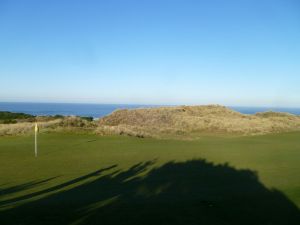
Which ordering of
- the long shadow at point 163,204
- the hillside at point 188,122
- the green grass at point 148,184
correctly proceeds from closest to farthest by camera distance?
the long shadow at point 163,204, the green grass at point 148,184, the hillside at point 188,122

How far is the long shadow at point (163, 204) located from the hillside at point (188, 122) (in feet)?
52.8

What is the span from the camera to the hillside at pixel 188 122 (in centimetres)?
3195

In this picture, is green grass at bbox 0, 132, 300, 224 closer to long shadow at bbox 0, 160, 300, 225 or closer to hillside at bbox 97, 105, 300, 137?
long shadow at bbox 0, 160, 300, 225

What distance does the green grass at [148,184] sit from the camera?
694cm

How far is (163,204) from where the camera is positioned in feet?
25.5

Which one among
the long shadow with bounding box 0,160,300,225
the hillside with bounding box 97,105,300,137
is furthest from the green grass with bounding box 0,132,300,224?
the hillside with bounding box 97,105,300,137

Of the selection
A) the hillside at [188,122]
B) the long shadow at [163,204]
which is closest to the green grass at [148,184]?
the long shadow at [163,204]

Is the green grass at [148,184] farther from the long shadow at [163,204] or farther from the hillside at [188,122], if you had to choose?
the hillside at [188,122]

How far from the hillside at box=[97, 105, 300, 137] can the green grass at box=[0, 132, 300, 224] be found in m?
10.2

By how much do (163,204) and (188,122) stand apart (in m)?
34.3

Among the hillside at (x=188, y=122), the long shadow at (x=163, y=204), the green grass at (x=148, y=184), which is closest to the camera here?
the long shadow at (x=163, y=204)

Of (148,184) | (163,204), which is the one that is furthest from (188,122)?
(163,204)

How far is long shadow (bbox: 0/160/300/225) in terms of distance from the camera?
6668mm

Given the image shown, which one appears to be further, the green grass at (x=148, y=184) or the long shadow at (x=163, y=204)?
the green grass at (x=148, y=184)
